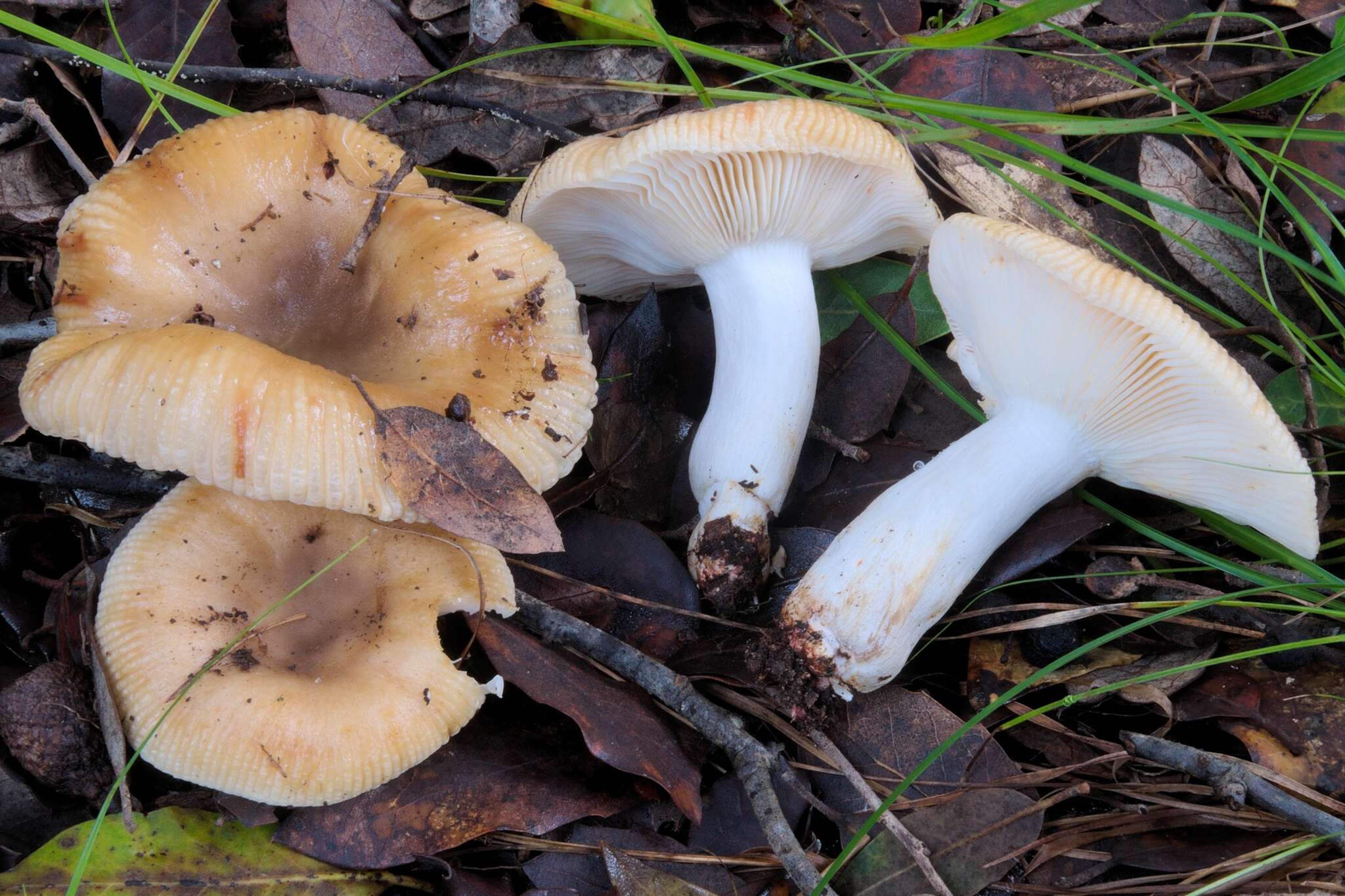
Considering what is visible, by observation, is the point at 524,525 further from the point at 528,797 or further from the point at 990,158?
the point at 990,158

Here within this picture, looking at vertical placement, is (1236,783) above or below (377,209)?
below

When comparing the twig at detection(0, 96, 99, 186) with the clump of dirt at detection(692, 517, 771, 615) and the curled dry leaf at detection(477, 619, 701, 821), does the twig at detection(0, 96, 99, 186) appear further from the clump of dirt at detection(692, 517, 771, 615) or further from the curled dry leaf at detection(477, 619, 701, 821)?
the clump of dirt at detection(692, 517, 771, 615)

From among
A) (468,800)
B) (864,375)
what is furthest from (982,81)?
(468,800)

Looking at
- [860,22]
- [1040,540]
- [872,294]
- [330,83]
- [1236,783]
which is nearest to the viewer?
[1236,783]

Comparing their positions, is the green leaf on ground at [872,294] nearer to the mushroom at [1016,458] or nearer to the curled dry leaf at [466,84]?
the mushroom at [1016,458]

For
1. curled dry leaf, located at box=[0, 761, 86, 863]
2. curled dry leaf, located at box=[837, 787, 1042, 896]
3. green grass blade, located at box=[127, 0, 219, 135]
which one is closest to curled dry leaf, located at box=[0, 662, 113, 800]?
curled dry leaf, located at box=[0, 761, 86, 863]

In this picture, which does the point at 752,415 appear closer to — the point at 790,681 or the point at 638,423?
the point at 638,423
